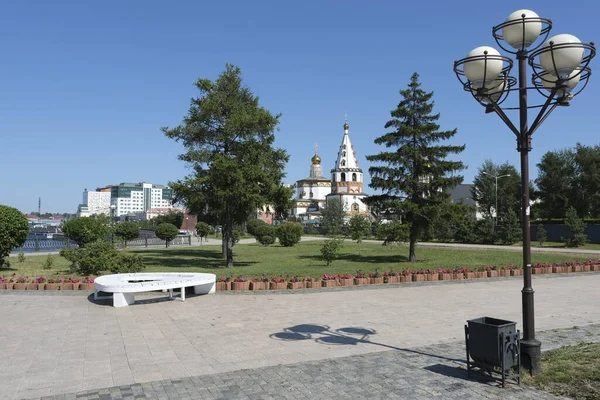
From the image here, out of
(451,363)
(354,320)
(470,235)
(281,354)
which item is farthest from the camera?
(470,235)

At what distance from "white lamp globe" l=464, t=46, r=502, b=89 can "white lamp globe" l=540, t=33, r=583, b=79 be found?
56 cm

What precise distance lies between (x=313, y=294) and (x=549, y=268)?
10.2 meters

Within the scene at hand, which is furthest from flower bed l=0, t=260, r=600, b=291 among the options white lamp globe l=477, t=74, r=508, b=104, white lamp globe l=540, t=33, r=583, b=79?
white lamp globe l=540, t=33, r=583, b=79

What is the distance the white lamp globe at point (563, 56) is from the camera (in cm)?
576

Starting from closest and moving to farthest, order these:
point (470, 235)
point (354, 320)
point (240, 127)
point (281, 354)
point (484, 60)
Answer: point (484, 60)
point (281, 354)
point (354, 320)
point (240, 127)
point (470, 235)

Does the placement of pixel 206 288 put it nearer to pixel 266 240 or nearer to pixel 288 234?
pixel 288 234

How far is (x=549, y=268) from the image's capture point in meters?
17.8

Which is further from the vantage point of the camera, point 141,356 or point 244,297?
point 244,297

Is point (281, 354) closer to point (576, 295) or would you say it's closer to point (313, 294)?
point (313, 294)

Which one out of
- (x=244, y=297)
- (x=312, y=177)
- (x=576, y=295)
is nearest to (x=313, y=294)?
(x=244, y=297)

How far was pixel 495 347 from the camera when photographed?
18.5 feet

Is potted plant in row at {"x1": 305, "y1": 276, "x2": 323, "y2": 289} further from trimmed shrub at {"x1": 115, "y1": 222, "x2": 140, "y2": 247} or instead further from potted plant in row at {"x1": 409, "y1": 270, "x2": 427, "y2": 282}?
trimmed shrub at {"x1": 115, "y1": 222, "x2": 140, "y2": 247}

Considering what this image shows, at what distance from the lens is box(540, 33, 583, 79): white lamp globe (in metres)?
5.76

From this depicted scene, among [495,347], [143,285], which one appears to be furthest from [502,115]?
[143,285]
